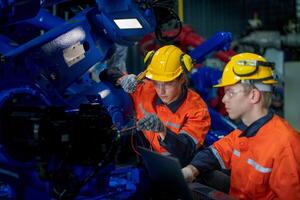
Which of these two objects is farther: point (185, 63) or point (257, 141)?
point (185, 63)

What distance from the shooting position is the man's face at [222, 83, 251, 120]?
243 centimetres

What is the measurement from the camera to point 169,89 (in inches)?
124

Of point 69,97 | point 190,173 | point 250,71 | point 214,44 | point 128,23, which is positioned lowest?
point 190,173

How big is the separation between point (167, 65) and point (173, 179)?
3.80ft

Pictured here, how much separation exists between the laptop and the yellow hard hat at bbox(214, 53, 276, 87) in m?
0.63

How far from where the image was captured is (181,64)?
315 cm

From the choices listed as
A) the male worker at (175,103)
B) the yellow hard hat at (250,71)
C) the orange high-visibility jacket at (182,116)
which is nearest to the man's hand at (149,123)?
the male worker at (175,103)

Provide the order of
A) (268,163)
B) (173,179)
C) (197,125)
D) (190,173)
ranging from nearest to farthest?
(173,179)
(268,163)
(190,173)
(197,125)

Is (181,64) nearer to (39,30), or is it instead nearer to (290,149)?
(290,149)

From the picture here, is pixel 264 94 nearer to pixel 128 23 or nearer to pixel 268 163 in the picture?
pixel 268 163

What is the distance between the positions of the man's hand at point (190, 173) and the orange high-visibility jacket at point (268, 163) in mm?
225

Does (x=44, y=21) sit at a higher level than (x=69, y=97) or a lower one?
higher


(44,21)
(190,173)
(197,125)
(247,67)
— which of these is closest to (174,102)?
(197,125)

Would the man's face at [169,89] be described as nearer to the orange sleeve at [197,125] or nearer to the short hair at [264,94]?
the orange sleeve at [197,125]
